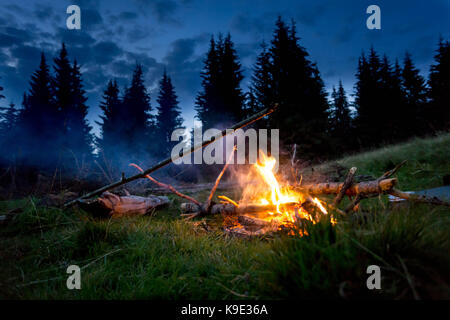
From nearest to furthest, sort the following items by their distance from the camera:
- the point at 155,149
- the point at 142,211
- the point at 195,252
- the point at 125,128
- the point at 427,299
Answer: the point at 427,299, the point at 195,252, the point at 142,211, the point at 155,149, the point at 125,128

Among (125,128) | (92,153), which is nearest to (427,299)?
(125,128)

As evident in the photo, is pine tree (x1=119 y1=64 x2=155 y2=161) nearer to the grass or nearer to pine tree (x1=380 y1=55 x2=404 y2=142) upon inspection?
the grass

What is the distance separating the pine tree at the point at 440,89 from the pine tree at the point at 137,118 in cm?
3395

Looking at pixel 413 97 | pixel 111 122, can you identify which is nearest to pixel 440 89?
pixel 413 97

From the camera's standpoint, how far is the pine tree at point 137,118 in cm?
2604

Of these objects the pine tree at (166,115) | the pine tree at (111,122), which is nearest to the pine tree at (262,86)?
the pine tree at (166,115)

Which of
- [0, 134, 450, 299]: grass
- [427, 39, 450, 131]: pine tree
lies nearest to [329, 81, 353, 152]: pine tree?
[427, 39, 450, 131]: pine tree

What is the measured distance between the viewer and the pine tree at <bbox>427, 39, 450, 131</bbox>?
78.3 ft

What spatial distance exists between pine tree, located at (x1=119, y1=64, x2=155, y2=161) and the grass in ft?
78.1

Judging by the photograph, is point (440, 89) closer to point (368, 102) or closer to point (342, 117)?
point (368, 102)

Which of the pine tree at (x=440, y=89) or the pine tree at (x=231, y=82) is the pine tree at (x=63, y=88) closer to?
the pine tree at (x=231, y=82)

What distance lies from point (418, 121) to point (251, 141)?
23955 millimetres

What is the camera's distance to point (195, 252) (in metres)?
2.37
